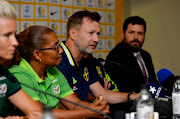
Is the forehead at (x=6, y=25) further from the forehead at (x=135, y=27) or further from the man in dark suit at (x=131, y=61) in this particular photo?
the forehead at (x=135, y=27)

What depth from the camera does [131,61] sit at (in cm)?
314

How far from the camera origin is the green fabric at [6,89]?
1445mm

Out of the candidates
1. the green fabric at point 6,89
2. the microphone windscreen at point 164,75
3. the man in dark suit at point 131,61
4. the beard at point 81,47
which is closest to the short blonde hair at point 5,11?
the green fabric at point 6,89

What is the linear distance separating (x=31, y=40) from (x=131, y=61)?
A: 62.6 inches

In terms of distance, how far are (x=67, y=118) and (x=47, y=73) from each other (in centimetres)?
38

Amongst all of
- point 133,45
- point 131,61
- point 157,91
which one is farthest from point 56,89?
point 133,45

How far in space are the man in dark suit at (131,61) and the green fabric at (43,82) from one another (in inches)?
42.8

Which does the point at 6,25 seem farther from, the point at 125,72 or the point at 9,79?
the point at 125,72

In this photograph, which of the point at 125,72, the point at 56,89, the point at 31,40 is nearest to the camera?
the point at 31,40

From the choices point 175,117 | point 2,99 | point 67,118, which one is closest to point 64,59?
point 67,118

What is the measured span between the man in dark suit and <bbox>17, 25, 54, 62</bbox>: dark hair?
4.35ft

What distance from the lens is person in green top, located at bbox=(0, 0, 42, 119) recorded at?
1350mm

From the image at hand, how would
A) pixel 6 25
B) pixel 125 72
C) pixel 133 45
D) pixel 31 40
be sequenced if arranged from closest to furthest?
1. pixel 6 25
2. pixel 31 40
3. pixel 125 72
4. pixel 133 45

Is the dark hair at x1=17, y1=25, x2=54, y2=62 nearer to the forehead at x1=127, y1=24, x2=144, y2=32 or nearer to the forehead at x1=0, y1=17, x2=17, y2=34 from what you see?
the forehead at x1=0, y1=17, x2=17, y2=34
